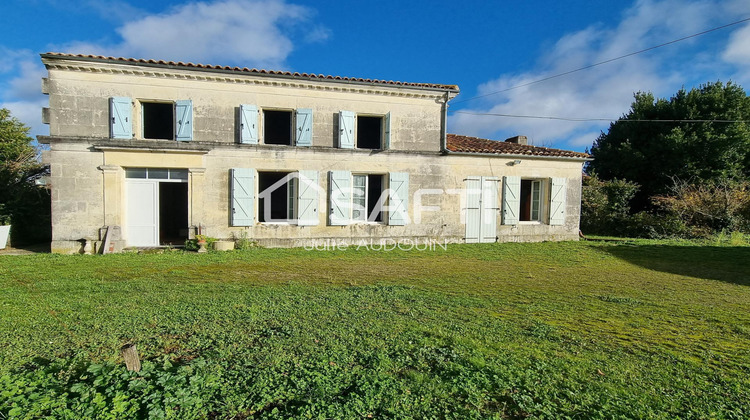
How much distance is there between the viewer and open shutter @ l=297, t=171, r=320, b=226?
31.1ft

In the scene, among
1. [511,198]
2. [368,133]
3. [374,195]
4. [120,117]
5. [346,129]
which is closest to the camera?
[120,117]

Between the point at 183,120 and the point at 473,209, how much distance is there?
8314 millimetres

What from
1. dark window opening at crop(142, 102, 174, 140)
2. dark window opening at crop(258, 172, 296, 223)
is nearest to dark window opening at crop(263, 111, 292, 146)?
dark window opening at crop(258, 172, 296, 223)

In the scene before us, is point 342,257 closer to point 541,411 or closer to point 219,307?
point 219,307

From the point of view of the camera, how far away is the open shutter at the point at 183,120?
8.72 metres

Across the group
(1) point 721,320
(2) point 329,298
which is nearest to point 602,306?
(1) point 721,320

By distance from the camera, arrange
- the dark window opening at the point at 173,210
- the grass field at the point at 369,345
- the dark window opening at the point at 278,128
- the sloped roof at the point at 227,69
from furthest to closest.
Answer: the dark window opening at the point at 278,128 → the dark window opening at the point at 173,210 → the sloped roof at the point at 227,69 → the grass field at the point at 369,345

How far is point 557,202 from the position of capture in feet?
36.2

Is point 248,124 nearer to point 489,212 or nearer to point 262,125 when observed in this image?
point 262,125

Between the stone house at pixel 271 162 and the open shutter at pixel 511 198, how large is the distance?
3cm

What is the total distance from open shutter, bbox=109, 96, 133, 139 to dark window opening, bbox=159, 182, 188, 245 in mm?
3588

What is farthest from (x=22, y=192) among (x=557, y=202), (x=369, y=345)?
(x=557, y=202)

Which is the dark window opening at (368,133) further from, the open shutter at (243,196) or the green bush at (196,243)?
the green bush at (196,243)

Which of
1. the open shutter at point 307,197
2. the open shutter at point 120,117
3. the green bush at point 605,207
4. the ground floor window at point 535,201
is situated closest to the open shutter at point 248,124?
the open shutter at point 307,197
